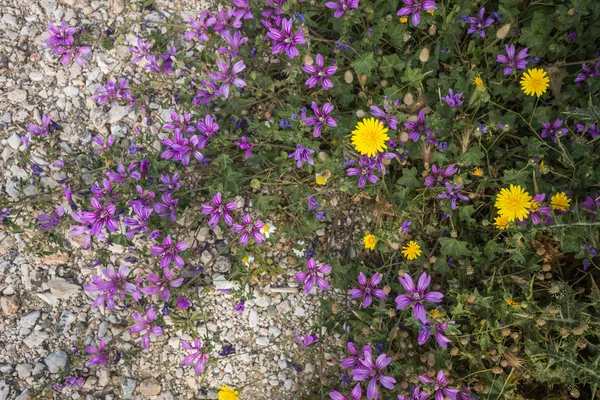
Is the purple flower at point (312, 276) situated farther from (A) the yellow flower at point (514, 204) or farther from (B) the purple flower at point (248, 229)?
(A) the yellow flower at point (514, 204)

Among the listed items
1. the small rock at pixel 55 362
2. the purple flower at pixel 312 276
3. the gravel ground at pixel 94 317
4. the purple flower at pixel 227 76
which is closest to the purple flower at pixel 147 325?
the gravel ground at pixel 94 317

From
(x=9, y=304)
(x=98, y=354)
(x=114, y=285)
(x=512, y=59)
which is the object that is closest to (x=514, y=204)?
(x=512, y=59)

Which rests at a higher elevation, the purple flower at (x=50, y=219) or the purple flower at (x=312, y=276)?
the purple flower at (x=312, y=276)

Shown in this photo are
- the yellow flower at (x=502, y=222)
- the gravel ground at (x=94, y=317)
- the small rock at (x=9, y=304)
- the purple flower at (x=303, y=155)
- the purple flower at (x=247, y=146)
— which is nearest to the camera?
the yellow flower at (x=502, y=222)

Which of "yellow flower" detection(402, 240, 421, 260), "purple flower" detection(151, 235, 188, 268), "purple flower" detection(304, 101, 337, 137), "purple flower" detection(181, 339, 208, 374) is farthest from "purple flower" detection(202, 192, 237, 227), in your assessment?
"yellow flower" detection(402, 240, 421, 260)

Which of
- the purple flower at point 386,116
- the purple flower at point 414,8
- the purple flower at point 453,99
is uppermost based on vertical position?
the purple flower at point 414,8

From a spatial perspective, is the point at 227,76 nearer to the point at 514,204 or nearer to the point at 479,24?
the point at 479,24

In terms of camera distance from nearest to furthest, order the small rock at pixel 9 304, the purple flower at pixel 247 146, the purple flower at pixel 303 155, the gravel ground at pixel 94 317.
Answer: the purple flower at pixel 303 155, the purple flower at pixel 247 146, the gravel ground at pixel 94 317, the small rock at pixel 9 304
